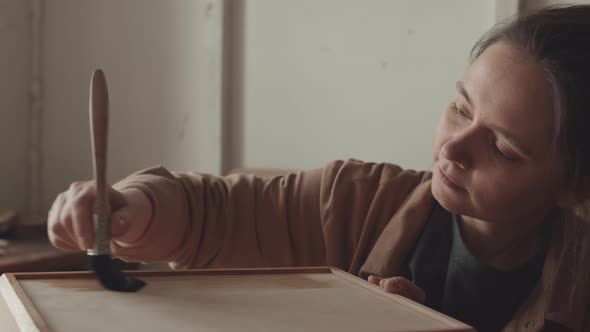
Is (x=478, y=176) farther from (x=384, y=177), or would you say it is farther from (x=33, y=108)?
(x=33, y=108)

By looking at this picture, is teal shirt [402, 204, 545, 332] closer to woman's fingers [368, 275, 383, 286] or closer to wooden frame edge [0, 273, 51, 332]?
woman's fingers [368, 275, 383, 286]

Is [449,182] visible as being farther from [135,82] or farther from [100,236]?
[135,82]

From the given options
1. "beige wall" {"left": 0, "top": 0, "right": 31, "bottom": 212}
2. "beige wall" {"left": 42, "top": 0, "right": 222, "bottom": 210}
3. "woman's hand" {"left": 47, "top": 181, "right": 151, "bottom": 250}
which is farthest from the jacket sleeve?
"beige wall" {"left": 0, "top": 0, "right": 31, "bottom": 212}

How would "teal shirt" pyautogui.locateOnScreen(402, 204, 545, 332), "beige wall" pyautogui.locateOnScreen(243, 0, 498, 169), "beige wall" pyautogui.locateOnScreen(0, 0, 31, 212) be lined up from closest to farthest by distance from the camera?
1. "teal shirt" pyautogui.locateOnScreen(402, 204, 545, 332)
2. "beige wall" pyautogui.locateOnScreen(243, 0, 498, 169)
3. "beige wall" pyautogui.locateOnScreen(0, 0, 31, 212)

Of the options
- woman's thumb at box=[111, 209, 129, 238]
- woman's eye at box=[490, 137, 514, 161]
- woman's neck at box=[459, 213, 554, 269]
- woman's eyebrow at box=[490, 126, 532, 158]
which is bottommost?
woman's neck at box=[459, 213, 554, 269]

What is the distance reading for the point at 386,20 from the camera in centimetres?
131

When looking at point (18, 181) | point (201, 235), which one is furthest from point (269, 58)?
point (18, 181)

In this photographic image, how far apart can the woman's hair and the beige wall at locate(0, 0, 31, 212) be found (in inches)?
55.8

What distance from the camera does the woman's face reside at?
2.36ft

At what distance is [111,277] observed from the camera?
1.86 ft

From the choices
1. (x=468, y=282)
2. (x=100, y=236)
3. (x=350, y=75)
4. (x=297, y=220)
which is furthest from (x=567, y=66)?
(x=350, y=75)

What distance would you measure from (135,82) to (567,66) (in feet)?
4.06

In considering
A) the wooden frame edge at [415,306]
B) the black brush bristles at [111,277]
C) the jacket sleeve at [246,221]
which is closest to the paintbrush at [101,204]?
the black brush bristles at [111,277]

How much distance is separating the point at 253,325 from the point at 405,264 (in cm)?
39
